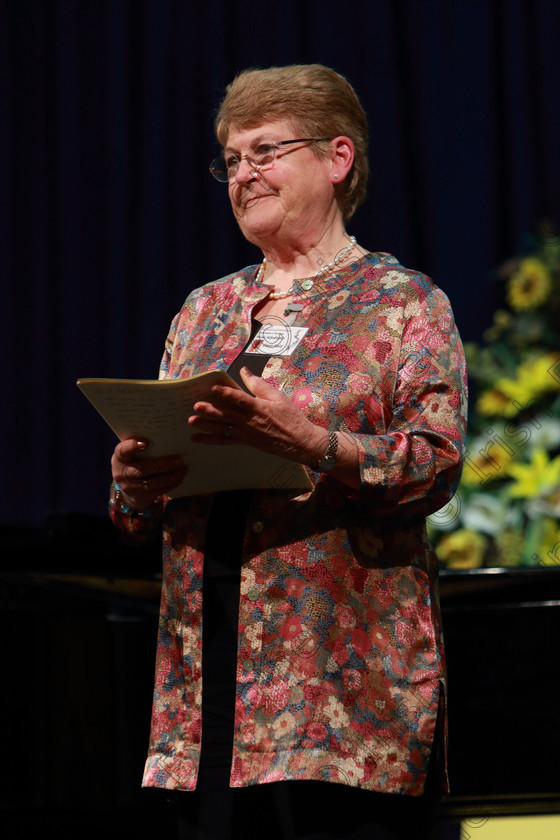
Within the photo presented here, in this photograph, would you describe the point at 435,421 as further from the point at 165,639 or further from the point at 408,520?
the point at 165,639

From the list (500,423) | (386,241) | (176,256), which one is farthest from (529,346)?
(176,256)

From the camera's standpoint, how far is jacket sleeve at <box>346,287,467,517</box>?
55.3 inches

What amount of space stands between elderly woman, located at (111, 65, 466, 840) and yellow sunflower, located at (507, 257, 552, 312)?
1723 millimetres

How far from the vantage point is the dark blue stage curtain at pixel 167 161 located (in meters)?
3.64

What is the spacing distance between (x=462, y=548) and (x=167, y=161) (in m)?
1.75

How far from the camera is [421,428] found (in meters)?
1.46

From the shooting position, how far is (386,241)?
12.1 ft

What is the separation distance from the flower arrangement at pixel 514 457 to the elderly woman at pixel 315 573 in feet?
4.62

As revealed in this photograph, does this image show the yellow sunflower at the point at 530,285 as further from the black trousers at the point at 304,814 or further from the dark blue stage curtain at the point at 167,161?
the black trousers at the point at 304,814

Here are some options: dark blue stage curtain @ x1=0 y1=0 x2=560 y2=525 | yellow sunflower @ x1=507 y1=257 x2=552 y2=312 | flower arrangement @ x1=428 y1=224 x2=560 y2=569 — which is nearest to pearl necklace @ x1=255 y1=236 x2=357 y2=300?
flower arrangement @ x1=428 y1=224 x2=560 y2=569

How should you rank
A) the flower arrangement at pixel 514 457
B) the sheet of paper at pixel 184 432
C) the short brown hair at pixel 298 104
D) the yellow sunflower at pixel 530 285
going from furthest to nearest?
the yellow sunflower at pixel 530 285
the flower arrangement at pixel 514 457
the short brown hair at pixel 298 104
the sheet of paper at pixel 184 432

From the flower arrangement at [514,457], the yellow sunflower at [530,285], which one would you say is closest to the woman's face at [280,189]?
the flower arrangement at [514,457]

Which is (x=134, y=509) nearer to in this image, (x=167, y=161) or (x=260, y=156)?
(x=260, y=156)

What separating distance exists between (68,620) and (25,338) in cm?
163
